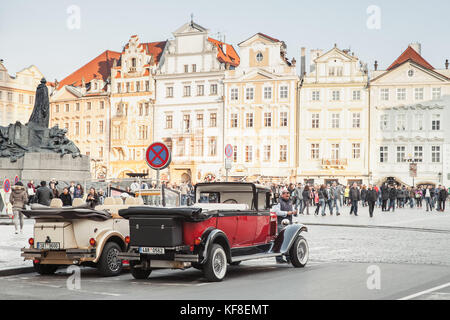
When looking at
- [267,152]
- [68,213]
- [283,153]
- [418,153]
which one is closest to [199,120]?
[267,152]

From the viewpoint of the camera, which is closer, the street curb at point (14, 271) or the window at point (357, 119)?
the street curb at point (14, 271)

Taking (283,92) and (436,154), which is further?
(283,92)

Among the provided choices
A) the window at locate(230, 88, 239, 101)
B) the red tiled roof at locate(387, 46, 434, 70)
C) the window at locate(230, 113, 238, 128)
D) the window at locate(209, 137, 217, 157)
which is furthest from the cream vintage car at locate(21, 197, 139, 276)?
the red tiled roof at locate(387, 46, 434, 70)

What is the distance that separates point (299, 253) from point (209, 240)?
286 cm

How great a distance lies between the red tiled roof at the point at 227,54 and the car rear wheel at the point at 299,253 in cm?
5603

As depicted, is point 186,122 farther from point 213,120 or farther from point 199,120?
point 213,120

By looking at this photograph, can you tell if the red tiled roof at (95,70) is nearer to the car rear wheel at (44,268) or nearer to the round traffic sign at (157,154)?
the round traffic sign at (157,154)

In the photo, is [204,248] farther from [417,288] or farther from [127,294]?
[417,288]

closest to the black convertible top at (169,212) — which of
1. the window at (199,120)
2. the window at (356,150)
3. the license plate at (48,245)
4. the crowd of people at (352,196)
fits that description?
the license plate at (48,245)

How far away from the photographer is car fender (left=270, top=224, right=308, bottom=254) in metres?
13.2

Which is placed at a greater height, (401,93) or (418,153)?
(401,93)

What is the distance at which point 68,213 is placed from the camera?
12.1 meters

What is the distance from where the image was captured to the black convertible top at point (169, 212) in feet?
36.5
